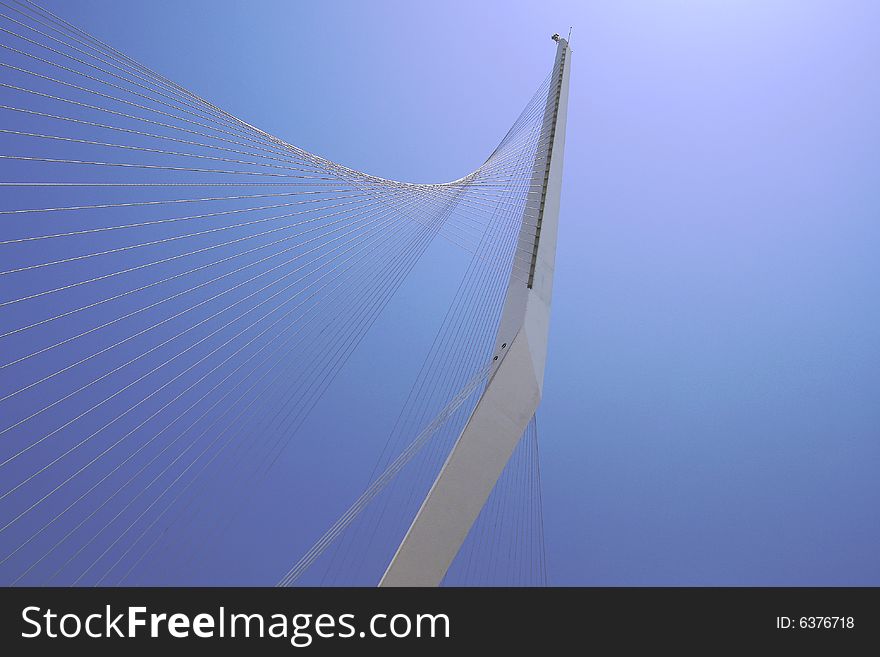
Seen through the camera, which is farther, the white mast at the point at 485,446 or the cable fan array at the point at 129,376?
the cable fan array at the point at 129,376

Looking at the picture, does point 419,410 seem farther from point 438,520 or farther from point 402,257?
point 438,520

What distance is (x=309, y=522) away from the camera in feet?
48.1

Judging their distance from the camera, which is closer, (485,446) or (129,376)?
(485,446)

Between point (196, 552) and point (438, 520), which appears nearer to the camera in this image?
point (438, 520)

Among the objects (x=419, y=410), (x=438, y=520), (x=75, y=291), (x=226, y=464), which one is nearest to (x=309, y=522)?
(x=226, y=464)

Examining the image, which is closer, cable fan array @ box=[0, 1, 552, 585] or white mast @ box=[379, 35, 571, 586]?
white mast @ box=[379, 35, 571, 586]

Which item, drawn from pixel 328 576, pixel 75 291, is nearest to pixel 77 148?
pixel 75 291

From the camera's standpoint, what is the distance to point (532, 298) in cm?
575

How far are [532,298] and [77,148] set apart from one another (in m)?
14.3

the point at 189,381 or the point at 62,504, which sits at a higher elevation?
the point at 189,381
